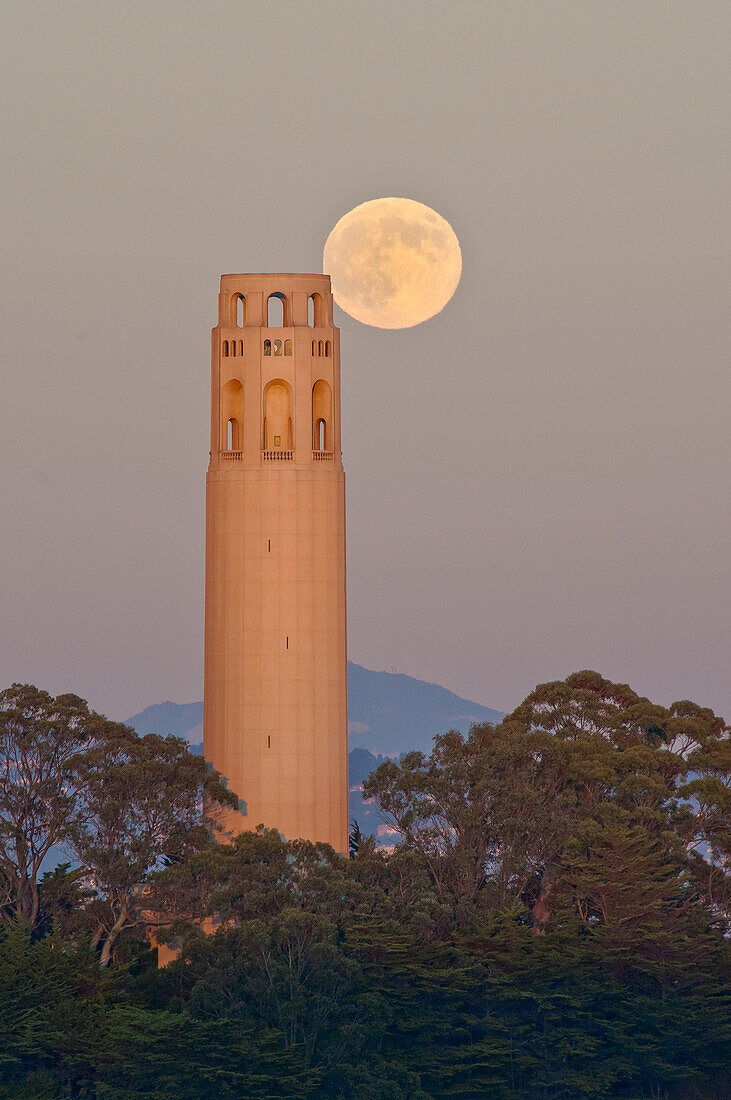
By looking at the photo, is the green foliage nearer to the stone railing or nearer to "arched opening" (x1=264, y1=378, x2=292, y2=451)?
the stone railing

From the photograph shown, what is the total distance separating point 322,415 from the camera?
90.2m

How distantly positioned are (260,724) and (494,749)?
1408 cm

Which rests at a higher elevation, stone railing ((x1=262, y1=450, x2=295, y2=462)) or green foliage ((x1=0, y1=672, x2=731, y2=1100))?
stone railing ((x1=262, y1=450, x2=295, y2=462))

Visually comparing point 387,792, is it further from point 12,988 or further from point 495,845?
point 12,988

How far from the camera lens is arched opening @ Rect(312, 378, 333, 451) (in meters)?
89.9

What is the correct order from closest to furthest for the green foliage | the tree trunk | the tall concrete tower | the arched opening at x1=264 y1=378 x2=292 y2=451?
1. the green foliage
2. the tree trunk
3. the tall concrete tower
4. the arched opening at x1=264 y1=378 x2=292 y2=451

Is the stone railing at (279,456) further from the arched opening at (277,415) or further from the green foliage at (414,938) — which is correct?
the green foliage at (414,938)

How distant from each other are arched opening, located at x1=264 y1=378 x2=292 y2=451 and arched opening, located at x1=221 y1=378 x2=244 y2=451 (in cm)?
112

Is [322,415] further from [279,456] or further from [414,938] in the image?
[414,938]

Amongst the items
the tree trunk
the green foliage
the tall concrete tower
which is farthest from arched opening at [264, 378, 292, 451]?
the tree trunk

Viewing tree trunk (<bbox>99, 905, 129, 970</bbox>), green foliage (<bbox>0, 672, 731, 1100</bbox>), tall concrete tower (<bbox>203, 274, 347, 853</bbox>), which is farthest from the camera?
tall concrete tower (<bbox>203, 274, 347, 853</bbox>)

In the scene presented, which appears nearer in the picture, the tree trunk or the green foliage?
the green foliage

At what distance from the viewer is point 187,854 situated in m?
74.9

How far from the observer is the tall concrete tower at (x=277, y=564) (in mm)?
86188
